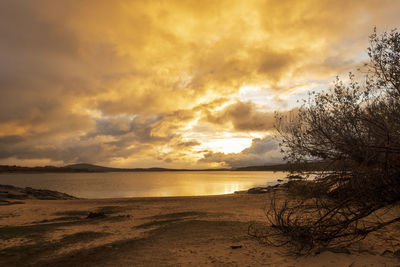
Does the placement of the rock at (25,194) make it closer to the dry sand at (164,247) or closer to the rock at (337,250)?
the dry sand at (164,247)

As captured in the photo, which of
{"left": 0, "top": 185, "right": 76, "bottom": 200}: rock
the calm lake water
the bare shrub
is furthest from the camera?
the calm lake water

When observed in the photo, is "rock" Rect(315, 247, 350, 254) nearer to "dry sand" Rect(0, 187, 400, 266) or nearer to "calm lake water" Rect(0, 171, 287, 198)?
"dry sand" Rect(0, 187, 400, 266)

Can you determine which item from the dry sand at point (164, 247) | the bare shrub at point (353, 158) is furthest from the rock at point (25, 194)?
the bare shrub at point (353, 158)

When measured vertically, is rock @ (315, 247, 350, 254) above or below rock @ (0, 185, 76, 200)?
above

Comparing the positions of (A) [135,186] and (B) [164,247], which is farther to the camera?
(A) [135,186]

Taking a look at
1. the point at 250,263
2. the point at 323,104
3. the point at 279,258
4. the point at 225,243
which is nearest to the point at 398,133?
the point at 323,104

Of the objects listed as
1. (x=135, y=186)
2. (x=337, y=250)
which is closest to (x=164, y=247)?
(x=337, y=250)

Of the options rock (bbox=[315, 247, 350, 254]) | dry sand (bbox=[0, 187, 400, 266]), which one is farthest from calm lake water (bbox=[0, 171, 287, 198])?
rock (bbox=[315, 247, 350, 254])

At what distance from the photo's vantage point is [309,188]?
339 inches

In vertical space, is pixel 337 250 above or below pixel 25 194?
above

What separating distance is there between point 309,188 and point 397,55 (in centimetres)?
477

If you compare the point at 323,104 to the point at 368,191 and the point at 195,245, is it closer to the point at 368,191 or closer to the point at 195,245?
the point at 368,191

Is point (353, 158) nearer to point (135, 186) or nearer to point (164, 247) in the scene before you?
point (164, 247)

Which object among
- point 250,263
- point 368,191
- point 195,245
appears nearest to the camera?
point 368,191
